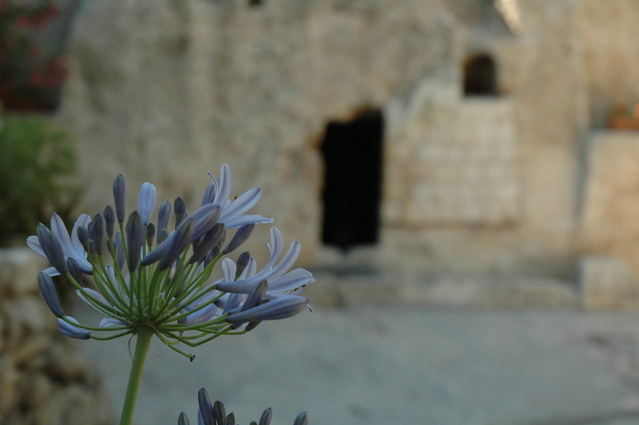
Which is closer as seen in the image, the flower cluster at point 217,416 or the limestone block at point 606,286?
the flower cluster at point 217,416

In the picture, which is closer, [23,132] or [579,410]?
[579,410]

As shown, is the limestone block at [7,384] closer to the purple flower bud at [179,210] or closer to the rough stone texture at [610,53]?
the purple flower bud at [179,210]

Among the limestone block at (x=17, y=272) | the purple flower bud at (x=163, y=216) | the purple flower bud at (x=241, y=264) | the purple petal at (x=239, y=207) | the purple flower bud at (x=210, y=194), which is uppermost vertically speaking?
the purple flower bud at (x=210, y=194)

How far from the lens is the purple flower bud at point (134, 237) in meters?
0.74

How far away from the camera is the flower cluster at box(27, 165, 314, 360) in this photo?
72 centimetres

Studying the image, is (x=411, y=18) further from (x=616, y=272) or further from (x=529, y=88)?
(x=616, y=272)

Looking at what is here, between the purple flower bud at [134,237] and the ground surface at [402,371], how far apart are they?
301 centimetres

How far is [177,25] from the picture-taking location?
6113 mm

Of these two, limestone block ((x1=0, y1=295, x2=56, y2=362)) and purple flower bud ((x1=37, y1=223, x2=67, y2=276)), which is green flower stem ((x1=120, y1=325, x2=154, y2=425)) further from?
limestone block ((x1=0, y1=295, x2=56, y2=362))

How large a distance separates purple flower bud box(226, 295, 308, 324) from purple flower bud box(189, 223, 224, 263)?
0.08 m

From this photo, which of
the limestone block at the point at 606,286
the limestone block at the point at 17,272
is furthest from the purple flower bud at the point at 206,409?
the limestone block at the point at 606,286

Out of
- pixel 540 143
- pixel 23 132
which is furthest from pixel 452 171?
pixel 23 132

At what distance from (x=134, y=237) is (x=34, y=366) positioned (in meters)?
2.53

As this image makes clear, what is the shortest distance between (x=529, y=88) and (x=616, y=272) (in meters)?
2.07
